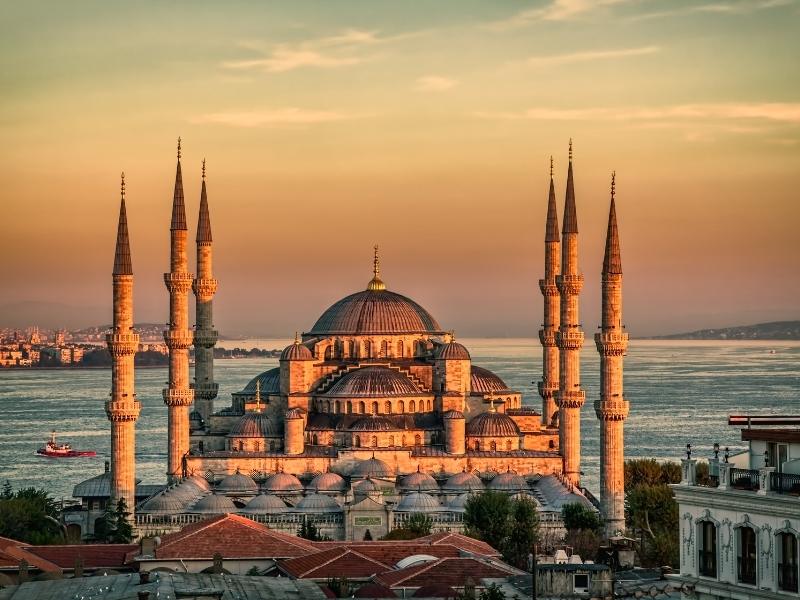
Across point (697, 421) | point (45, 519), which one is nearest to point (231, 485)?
point (45, 519)

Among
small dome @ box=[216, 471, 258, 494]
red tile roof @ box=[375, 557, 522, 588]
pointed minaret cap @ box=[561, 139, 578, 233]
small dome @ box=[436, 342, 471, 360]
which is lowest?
red tile roof @ box=[375, 557, 522, 588]

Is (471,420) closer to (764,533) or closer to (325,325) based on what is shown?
(325,325)

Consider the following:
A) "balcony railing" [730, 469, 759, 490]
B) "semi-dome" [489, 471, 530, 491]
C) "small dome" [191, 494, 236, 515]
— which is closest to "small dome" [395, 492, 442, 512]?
"semi-dome" [489, 471, 530, 491]

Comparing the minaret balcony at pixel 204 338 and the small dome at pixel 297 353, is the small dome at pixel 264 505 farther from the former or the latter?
the minaret balcony at pixel 204 338

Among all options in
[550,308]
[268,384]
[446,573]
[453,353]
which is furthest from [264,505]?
[446,573]

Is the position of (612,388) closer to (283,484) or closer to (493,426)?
(493,426)

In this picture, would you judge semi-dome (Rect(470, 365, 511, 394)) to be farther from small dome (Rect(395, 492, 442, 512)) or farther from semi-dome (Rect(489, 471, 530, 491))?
small dome (Rect(395, 492, 442, 512))
